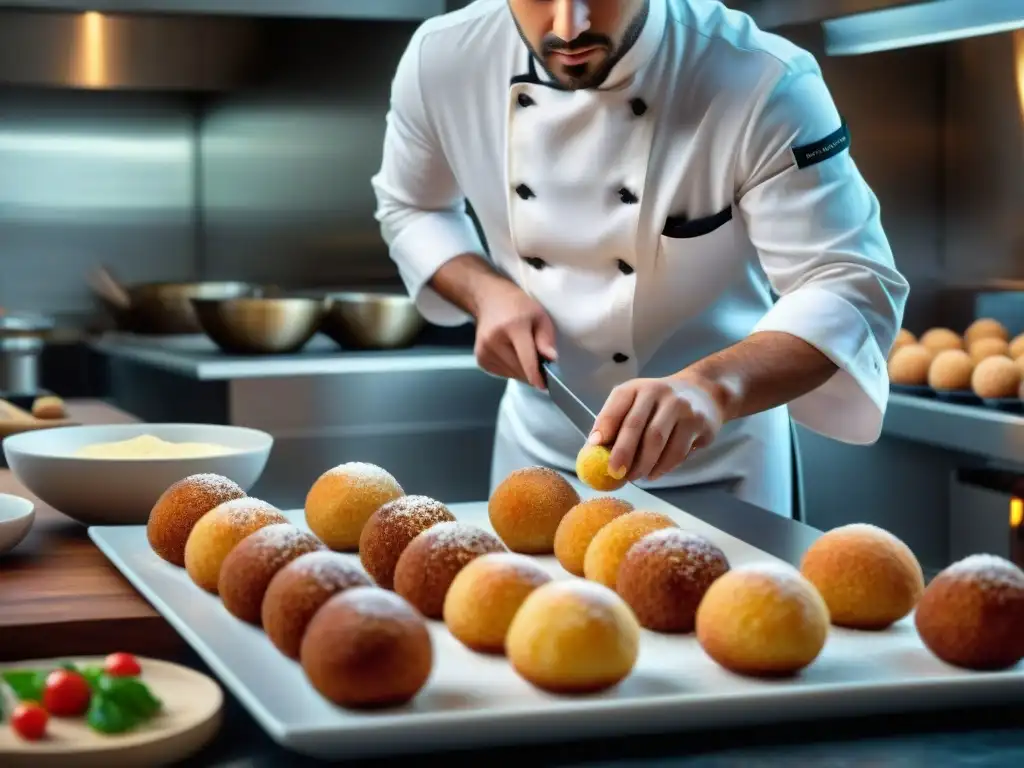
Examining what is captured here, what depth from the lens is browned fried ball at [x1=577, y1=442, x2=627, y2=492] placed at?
1351 millimetres

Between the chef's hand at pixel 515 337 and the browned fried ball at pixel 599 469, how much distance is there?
0.39m

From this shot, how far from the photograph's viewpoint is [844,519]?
319cm

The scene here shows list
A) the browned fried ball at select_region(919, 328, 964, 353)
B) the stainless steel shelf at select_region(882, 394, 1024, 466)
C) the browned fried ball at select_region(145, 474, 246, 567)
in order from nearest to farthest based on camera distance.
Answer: the browned fried ball at select_region(145, 474, 246, 567)
the stainless steel shelf at select_region(882, 394, 1024, 466)
the browned fried ball at select_region(919, 328, 964, 353)

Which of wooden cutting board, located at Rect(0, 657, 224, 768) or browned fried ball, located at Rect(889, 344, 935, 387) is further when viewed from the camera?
browned fried ball, located at Rect(889, 344, 935, 387)

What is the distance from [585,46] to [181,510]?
0.68 m

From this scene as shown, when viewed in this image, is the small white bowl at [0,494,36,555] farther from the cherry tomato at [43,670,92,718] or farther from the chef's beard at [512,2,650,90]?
the chef's beard at [512,2,650,90]

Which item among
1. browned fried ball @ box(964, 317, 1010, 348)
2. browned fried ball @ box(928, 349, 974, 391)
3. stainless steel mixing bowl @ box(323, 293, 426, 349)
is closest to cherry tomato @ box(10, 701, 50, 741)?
browned fried ball @ box(928, 349, 974, 391)

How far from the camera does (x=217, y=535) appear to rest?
1240mm

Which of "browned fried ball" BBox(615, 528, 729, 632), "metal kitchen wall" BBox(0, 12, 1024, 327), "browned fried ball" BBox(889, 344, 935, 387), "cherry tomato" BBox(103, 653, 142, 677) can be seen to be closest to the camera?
"cherry tomato" BBox(103, 653, 142, 677)

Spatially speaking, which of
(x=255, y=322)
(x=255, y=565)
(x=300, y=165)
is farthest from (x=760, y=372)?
(x=300, y=165)

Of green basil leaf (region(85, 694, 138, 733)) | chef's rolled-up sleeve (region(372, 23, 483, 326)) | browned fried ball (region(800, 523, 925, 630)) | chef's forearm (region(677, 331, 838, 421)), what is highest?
chef's rolled-up sleeve (region(372, 23, 483, 326))

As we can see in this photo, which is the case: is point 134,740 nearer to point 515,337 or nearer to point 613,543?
point 613,543

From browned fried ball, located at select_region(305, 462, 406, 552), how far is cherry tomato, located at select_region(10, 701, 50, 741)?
521 mm

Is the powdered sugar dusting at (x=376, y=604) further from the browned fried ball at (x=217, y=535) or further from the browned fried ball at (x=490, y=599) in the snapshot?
the browned fried ball at (x=217, y=535)
